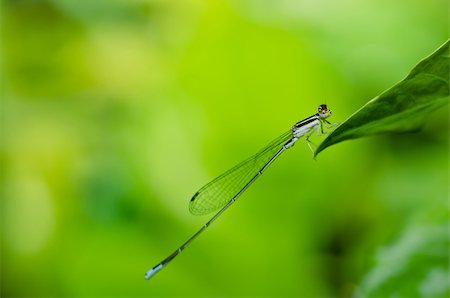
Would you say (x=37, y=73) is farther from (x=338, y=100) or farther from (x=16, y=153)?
(x=338, y=100)

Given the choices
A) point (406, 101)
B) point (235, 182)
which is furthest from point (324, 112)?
point (406, 101)

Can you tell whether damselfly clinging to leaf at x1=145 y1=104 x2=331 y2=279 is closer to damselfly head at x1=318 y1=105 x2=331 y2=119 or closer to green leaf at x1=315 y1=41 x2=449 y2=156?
damselfly head at x1=318 y1=105 x2=331 y2=119

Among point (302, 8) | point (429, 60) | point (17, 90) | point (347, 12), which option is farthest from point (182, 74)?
point (429, 60)

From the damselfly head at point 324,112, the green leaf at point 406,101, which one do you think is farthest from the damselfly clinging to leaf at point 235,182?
the green leaf at point 406,101

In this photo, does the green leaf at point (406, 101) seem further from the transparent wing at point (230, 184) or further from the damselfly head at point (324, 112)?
the transparent wing at point (230, 184)

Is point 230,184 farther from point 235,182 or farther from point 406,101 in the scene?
point 406,101

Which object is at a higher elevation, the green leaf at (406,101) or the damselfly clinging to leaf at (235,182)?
the damselfly clinging to leaf at (235,182)
